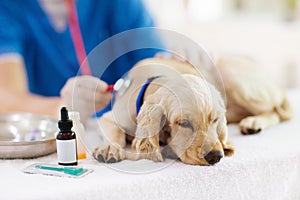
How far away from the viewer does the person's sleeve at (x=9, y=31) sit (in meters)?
1.50

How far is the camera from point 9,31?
1539mm

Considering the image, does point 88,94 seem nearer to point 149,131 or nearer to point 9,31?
point 149,131

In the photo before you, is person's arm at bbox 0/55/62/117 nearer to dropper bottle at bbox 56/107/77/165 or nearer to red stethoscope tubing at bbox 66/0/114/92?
red stethoscope tubing at bbox 66/0/114/92

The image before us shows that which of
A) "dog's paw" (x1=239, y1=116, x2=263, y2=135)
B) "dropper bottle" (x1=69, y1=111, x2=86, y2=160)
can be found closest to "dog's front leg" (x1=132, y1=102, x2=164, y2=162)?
"dropper bottle" (x1=69, y1=111, x2=86, y2=160)

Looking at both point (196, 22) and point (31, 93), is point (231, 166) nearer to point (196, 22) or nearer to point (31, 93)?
point (31, 93)

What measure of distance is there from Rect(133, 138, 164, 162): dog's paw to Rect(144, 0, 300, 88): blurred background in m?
1.75

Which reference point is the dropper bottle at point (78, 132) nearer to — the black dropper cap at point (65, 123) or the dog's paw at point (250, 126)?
the black dropper cap at point (65, 123)

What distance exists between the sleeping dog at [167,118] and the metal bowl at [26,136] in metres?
0.10

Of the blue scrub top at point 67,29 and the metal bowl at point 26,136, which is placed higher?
the blue scrub top at point 67,29

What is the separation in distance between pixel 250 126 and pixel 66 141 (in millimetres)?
392

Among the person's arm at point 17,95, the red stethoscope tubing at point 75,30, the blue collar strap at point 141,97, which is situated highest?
the red stethoscope tubing at point 75,30

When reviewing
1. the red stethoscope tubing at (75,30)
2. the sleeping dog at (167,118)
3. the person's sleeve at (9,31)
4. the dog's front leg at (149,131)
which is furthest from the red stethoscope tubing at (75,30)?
the dog's front leg at (149,131)

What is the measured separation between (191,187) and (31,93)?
3.22ft

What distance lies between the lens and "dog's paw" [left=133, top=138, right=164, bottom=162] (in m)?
0.89
